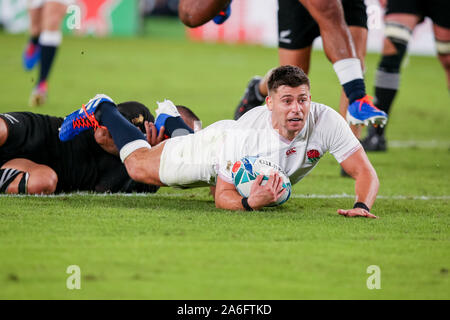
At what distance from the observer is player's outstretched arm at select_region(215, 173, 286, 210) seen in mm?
4398

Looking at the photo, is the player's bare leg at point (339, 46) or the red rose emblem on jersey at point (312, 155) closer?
the red rose emblem on jersey at point (312, 155)

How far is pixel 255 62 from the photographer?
16.7m

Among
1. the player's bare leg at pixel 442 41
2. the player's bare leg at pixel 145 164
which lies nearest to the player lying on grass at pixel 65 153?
the player's bare leg at pixel 145 164

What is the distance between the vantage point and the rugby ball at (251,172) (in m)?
4.48

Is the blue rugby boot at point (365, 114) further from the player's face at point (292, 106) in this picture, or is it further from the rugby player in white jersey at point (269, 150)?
the player's face at point (292, 106)

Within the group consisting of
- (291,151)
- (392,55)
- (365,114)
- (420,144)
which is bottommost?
(420,144)

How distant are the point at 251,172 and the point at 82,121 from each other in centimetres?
124

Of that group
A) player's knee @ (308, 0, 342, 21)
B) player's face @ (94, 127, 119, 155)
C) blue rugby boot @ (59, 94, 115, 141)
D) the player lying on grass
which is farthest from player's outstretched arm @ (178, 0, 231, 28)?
player's face @ (94, 127, 119, 155)

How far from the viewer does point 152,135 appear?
5277mm

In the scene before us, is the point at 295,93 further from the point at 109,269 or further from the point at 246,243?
the point at 109,269

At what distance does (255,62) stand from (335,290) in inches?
543

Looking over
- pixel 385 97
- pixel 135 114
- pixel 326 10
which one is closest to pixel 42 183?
pixel 135 114

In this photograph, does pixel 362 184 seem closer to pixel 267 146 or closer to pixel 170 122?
pixel 267 146

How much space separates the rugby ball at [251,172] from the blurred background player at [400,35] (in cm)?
319
